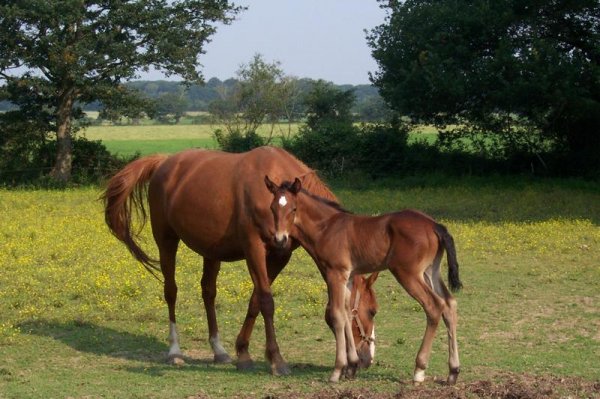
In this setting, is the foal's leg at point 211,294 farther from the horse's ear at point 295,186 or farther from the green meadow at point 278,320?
the horse's ear at point 295,186

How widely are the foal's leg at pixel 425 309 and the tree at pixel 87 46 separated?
2535 cm

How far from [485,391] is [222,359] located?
3.16 metres

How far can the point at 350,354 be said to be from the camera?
326 inches

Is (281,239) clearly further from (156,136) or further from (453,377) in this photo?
(156,136)

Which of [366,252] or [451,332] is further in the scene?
[366,252]

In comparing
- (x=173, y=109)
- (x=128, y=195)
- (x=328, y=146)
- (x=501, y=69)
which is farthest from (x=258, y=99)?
(x=173, y=109)

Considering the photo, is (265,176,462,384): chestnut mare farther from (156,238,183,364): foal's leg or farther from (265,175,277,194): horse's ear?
(156,238,183,364): foal's leg

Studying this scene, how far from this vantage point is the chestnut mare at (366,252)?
7.95m

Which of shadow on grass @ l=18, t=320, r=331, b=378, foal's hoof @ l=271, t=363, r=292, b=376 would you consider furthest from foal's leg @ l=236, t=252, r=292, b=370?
foal's hoof @ l=271, t=363, r=292, b=376

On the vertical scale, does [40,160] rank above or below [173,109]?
below

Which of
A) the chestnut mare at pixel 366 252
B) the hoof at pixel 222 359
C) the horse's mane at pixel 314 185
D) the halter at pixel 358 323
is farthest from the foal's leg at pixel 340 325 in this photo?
the hoof at pixel 222 359

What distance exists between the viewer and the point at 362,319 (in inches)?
344

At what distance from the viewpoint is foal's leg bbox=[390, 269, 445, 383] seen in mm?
7918

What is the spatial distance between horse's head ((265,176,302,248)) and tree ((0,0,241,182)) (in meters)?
24.4
